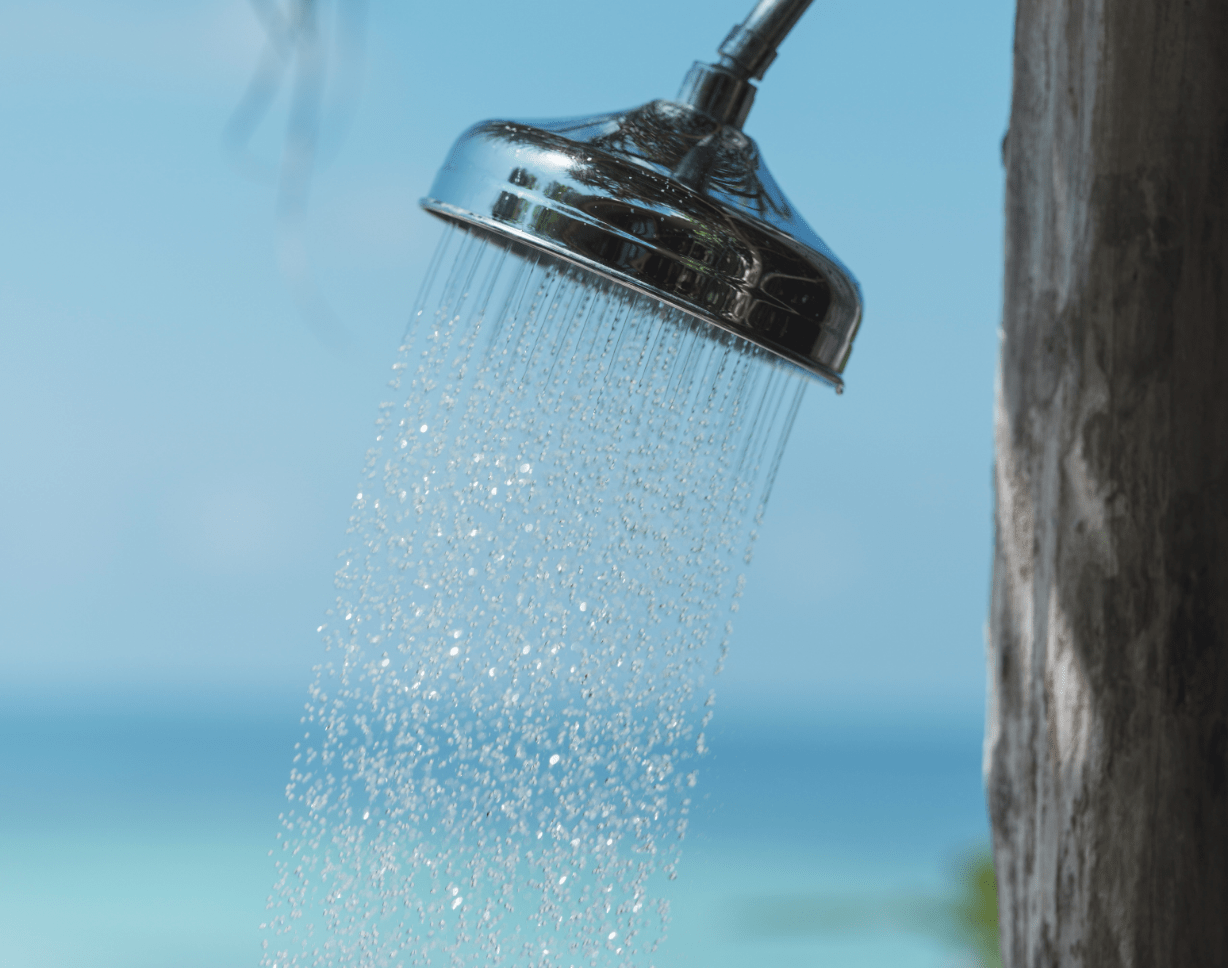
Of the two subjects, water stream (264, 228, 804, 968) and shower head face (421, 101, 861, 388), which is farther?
water stream (264, 228, 804, 968)

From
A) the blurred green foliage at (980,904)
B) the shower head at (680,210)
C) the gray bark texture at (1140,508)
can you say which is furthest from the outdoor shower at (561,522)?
the blurred green foliage at (980,904)

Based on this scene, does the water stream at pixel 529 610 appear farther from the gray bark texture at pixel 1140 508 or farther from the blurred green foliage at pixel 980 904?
the blurred green foliage at pixel 980 904

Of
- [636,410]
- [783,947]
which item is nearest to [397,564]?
[636,410]

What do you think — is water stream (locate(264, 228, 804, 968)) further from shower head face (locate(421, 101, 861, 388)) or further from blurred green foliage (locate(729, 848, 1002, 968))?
blurred green foliage (locate(729, 848, 1002, 968))

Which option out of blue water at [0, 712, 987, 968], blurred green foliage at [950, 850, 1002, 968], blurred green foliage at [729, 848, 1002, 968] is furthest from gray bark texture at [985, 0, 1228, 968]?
blurred green foliage at [729, 848, 1002, 968]

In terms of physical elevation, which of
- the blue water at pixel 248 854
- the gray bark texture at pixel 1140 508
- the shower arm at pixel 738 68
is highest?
the shower arm at pixel 738 68

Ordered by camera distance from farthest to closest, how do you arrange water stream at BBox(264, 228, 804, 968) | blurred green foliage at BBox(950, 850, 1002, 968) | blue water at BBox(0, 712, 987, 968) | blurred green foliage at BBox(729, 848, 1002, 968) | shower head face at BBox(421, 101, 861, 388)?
blurred green foliage at BBox(729, 848, 1002, 968), blue water at BBox(0, 712, 987, 968), blurred green foliage at BBox(950, 850, 1002, 968), water stream at BBox(264, 228, 804, 968), shower head face at BBox(421, 101, 861, 388)

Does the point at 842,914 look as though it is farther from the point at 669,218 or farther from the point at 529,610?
the point at 669,218

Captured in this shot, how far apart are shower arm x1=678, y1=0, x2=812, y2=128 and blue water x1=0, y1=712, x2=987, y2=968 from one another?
141 inches

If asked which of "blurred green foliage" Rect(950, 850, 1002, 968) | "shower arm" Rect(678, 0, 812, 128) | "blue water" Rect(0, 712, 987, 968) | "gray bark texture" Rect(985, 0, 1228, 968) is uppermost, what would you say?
"shower arm" Rect(678, 0, 812, 128)

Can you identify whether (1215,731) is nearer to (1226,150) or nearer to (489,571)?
(1226,150)

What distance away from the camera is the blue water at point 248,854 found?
4715 millimetres

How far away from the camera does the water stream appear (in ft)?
2.55

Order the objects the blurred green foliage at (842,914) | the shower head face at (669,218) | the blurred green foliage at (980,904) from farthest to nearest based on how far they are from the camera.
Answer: the blurred green foliage at (842,914) < the blurred green foliage at (980,904) < the shower head face at (669,218)
